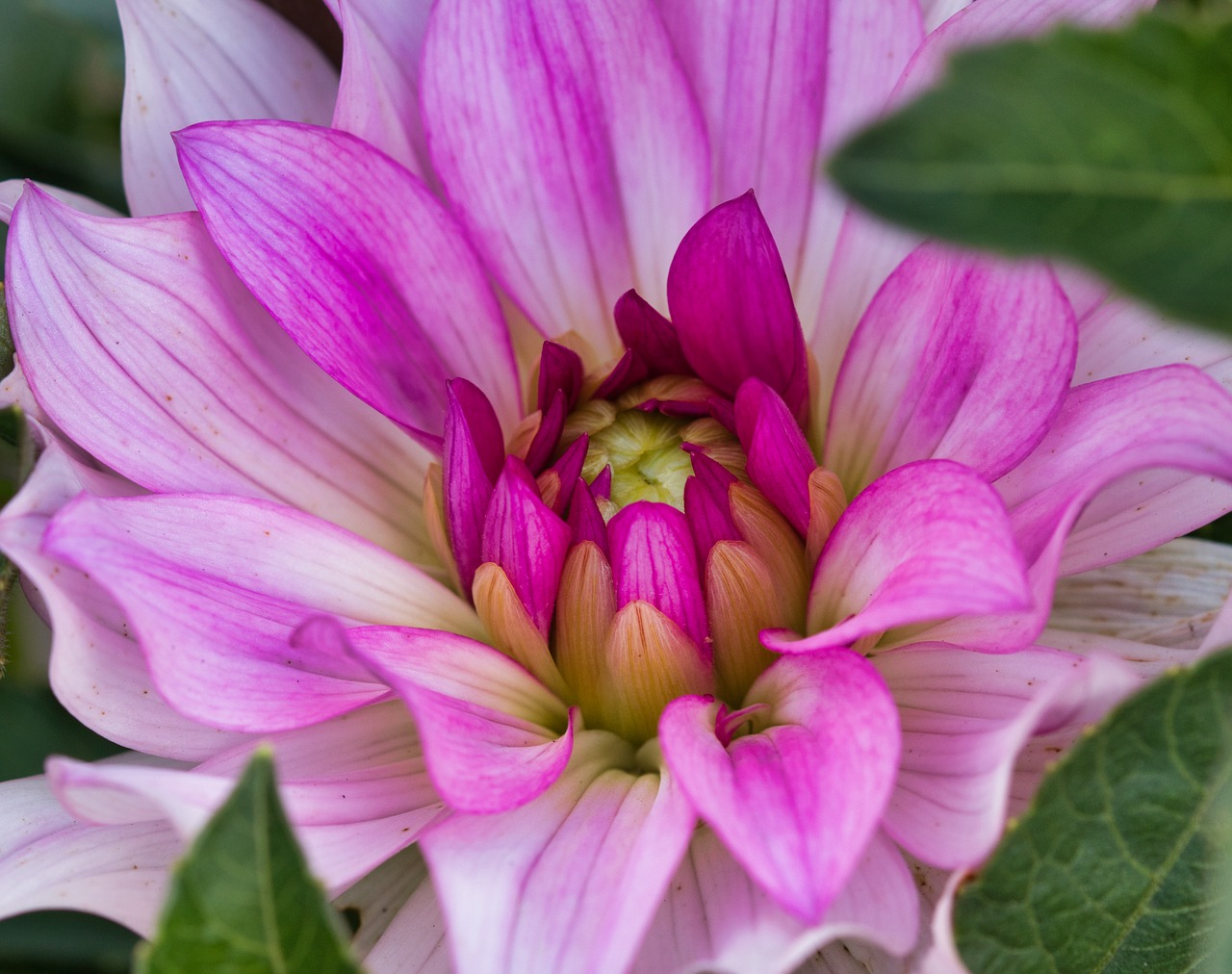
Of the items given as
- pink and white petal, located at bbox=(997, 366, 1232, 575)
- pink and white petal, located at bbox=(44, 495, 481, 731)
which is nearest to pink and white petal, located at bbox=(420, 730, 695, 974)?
pink and white petal, located at bbox=(44, 495, 481, 731)

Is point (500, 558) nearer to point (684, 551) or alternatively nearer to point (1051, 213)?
point (684, 551)

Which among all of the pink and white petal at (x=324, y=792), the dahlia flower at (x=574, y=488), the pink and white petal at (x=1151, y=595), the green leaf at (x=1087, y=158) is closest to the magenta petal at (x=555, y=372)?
the dahlia flower at (x=574, y=488)

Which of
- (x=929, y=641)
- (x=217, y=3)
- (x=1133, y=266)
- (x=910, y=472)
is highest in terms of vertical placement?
(x=217, y=3)

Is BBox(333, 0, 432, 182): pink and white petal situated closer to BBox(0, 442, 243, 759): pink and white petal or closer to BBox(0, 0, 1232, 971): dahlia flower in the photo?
BBox(0, 0, 1232, 971): dahlia flower

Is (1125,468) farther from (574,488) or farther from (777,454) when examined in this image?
(574,488)

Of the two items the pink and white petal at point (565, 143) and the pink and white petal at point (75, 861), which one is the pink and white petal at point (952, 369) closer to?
the pink and white petal at point (565, 143)

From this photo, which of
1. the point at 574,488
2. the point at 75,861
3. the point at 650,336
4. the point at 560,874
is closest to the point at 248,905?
the point at 560,874

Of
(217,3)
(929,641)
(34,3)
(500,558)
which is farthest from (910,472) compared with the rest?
(34,3)
